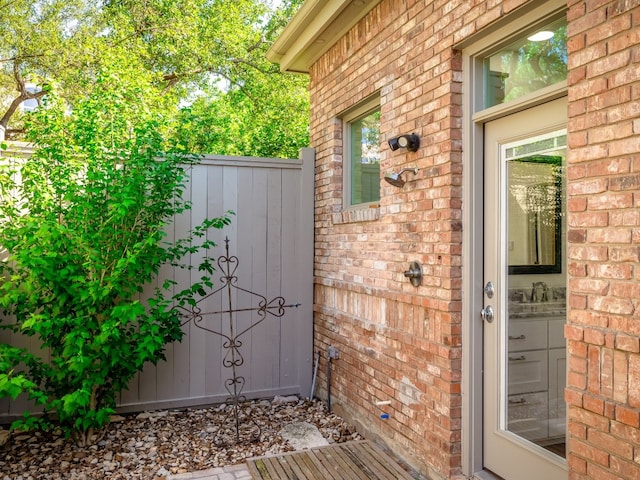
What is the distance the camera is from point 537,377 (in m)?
2.71

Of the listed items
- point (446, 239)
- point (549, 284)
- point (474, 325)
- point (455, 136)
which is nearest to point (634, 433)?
point (549, 284)

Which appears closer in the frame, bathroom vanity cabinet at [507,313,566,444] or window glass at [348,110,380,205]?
bathroom vanity cabinet at [507,313,566,444]

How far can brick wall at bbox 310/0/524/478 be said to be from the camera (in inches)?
121

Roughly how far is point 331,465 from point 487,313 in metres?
1.44

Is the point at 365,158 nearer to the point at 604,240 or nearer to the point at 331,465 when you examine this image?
the point at 331,465

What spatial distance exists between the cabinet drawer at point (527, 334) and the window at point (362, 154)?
5.83 feet

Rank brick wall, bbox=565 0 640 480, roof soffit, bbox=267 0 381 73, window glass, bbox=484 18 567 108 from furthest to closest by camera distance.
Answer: roof soffit, bbox=267 0 381 73 < window glass, bbox=484 18 567 108 < brick wall, bbox=565 0 640 480

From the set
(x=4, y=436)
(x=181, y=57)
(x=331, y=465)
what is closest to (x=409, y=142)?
(x=331, y=465)

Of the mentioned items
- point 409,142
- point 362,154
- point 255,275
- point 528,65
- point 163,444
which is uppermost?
point 528,65

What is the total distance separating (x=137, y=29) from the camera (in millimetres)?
10586

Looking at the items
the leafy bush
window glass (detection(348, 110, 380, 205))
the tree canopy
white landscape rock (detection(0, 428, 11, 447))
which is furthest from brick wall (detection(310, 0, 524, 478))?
the tree canopy

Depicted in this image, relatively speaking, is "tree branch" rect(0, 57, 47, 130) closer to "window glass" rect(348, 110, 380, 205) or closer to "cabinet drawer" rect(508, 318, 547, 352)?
"window glass" rect(348, 110, 380, 205)

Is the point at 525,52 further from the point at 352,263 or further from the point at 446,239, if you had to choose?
the point at 352,263

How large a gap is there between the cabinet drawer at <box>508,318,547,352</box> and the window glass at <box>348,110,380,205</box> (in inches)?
69.5
